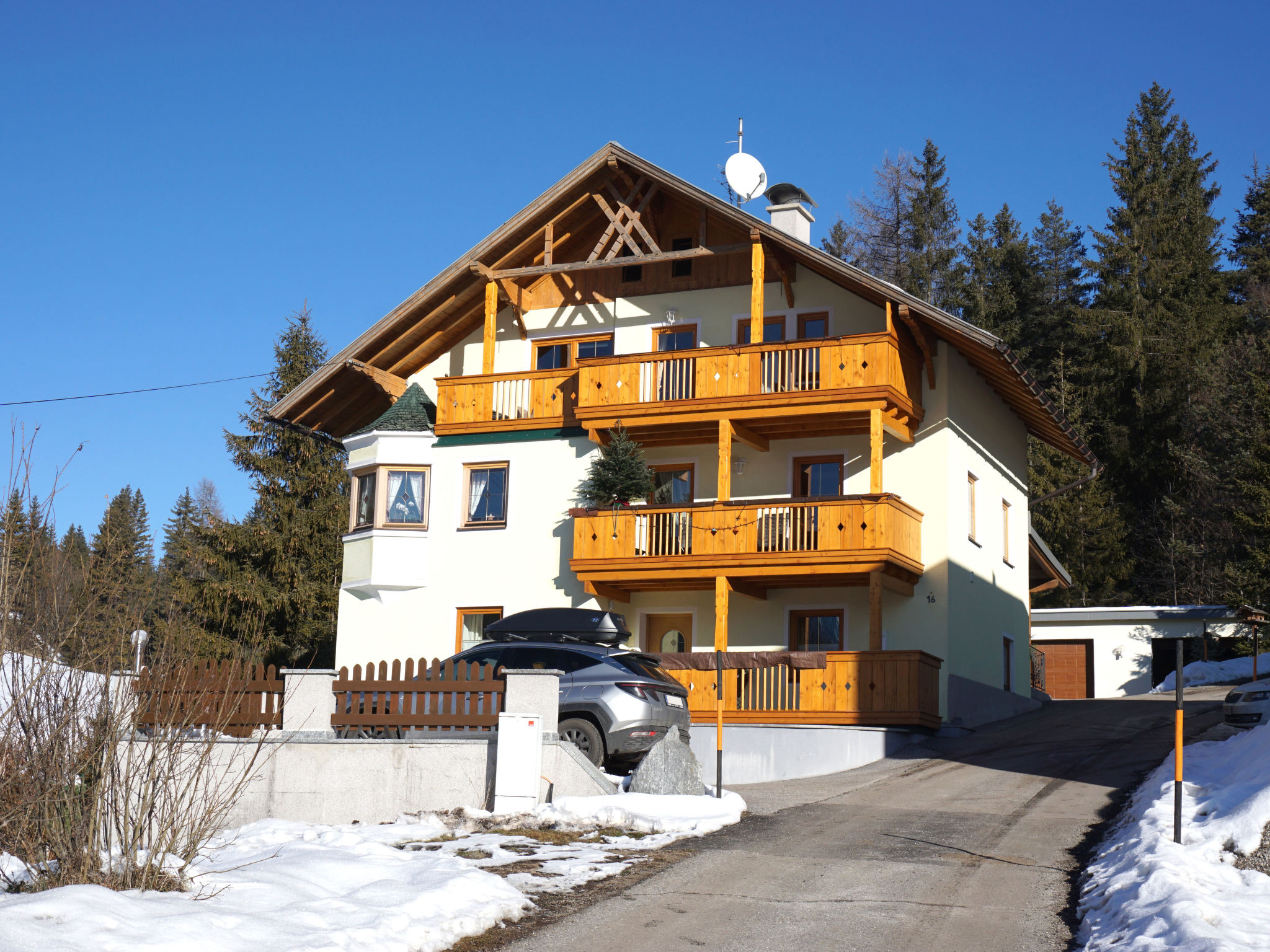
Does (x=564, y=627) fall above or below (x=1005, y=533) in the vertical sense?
below

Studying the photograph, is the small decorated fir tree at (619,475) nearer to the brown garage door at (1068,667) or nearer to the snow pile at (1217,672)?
the snow pile at (1217,672)

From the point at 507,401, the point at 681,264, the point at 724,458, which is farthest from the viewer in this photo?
the point at 681,264

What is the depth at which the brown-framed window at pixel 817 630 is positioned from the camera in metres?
24.3

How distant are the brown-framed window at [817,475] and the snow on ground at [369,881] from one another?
1175cm

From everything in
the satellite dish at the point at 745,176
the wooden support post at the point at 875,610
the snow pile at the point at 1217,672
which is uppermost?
the satellite dish at the point at 745,176

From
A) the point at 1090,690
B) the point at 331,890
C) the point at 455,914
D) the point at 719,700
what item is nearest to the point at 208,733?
the point at 331,890

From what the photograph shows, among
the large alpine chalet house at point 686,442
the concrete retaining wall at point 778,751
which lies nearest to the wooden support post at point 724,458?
the large alpine chalet house at point 686,442

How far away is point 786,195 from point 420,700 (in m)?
17.4

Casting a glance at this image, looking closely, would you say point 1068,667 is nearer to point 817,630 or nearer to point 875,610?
point 817,630

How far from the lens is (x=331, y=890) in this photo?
8969mm

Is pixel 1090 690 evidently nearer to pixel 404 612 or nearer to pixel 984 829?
pixel 404 612

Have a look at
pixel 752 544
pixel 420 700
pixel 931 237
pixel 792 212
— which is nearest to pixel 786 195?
pixel 792 212

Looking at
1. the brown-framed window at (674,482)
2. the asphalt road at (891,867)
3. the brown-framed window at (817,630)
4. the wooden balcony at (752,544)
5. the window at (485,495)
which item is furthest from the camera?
the window at (485,495)

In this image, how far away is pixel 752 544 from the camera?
23.1 meters
